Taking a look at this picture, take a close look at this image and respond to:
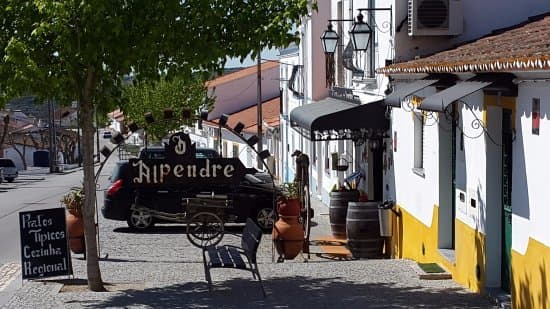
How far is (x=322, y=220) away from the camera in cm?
2189

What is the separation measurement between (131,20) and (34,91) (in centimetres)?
155

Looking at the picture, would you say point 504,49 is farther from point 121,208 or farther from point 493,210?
point 121,208

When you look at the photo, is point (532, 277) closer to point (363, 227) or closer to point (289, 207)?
point (289, 207)

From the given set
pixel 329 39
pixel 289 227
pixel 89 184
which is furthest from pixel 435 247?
pixel 329 39

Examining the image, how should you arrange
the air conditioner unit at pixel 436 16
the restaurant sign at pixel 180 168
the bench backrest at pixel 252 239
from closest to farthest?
the bench backrest at pixel 252 239
the restaurant sign at pixel 180 168
the air conditioner unit at pixel 436 16

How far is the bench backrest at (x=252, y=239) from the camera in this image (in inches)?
A: 410

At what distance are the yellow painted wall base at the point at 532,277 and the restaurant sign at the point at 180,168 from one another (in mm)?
5512

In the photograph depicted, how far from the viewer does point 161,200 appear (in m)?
19.0

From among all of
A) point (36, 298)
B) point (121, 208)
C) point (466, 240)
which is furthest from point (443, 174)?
point (121, 208)

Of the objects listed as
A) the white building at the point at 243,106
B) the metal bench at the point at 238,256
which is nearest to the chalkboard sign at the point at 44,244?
the metal bench at the point at 238,256

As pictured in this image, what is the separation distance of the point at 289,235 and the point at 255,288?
9.00ft

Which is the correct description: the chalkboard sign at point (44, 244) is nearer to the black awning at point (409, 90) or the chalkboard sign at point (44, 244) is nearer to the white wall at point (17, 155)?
the black awning at point (409, 90)

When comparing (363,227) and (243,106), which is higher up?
(243,106)

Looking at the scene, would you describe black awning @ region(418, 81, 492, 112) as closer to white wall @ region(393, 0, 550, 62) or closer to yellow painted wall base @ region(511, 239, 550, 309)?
yellow painted wall base @ region(511, 239, 550, 309)
